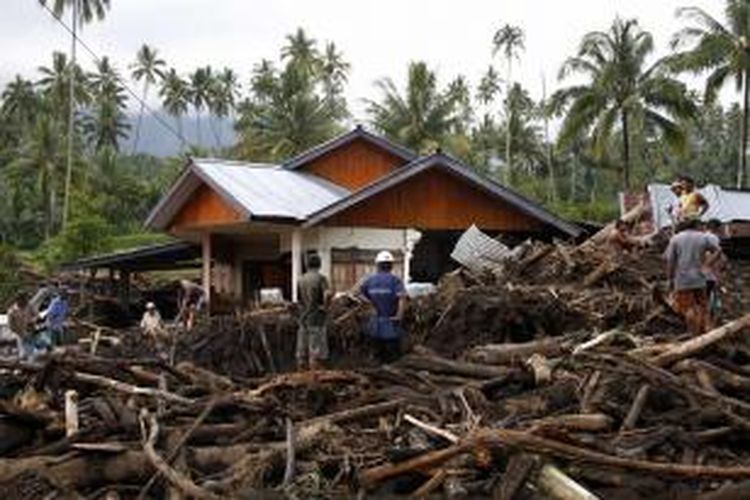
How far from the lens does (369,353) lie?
13539 mm

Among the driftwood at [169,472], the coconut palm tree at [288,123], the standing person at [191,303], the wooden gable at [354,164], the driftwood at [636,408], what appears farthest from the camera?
the coconut palm tree at [288,123]

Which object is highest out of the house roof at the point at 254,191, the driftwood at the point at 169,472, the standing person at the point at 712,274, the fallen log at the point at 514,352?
the house roof at the point at 254,191

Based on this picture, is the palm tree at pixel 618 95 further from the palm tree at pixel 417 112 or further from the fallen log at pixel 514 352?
the fallen log at pixel 514 352

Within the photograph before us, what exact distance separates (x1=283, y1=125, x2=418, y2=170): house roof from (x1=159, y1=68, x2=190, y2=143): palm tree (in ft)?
179

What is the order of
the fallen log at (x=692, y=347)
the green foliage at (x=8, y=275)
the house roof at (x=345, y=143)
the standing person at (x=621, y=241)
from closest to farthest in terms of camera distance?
the fallen log at (x=692, y=347) < the standing person at (x=621, y=241) < the house roof at (x=345, y=143) < the green foliage at (x=8, y=275)

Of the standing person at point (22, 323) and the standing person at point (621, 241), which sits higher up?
the standing person at point (621, 241)

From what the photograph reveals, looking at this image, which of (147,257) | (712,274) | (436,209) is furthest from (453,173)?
(712,274)

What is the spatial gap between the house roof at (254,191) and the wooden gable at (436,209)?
95cm

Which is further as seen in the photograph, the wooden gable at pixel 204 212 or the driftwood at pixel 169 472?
the wooden gable at pixel 204 212

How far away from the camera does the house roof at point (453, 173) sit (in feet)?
67.4

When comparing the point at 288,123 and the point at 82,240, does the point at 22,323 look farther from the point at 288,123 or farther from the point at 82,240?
the point at 288,123

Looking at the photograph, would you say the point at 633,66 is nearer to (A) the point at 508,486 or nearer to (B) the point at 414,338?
(B) the point at 414,338

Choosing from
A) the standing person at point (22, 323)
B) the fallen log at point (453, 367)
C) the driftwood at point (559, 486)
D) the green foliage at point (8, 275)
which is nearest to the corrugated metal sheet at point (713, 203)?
the fallen log at point (453, 367)

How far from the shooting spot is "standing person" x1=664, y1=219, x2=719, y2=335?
36.0 ft
